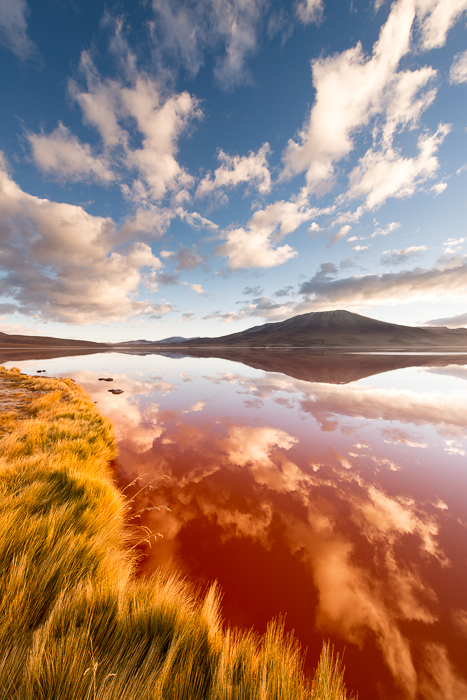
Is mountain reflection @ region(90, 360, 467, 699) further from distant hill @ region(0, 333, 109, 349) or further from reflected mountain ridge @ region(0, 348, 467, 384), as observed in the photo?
distant hill @ region(0, 333, 109, 349)

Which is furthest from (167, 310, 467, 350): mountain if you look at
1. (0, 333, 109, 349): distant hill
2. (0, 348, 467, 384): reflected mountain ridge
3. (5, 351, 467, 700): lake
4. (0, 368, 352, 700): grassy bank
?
(0, 368, 352, 700): grassy bank

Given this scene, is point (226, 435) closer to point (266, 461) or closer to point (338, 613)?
point (266, 461)

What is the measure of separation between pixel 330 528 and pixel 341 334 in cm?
15350

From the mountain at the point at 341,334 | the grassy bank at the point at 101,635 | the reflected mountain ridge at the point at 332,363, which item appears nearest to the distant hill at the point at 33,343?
the mountain at the point at 341,334

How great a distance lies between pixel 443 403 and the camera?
9547 mm

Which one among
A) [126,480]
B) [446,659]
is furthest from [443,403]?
[126,480]

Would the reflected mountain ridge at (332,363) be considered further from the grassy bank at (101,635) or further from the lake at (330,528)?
the grassy bank at (101,635)

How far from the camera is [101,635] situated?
1.45 m

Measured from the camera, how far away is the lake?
2127 millimetres

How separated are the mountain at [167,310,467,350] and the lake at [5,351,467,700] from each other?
341ft

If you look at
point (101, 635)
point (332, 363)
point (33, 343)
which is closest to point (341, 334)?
point (332, 363)

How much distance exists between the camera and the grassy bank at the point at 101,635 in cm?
115

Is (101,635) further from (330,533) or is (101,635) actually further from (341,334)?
(341,334)

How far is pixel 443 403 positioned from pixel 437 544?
28.0 feet
